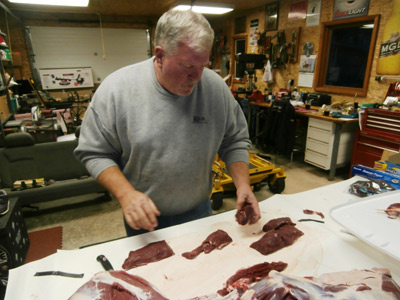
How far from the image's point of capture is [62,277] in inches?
36.4

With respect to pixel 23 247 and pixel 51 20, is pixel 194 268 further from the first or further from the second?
pixel 51 20

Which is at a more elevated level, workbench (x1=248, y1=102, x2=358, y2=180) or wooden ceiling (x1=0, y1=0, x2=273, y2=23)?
wooden ceiling (x1=0, y1=0, x2=273, y2=23)

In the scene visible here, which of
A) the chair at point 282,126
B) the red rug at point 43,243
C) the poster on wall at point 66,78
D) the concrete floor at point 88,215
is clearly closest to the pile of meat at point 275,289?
the concrete floor at point 88,215

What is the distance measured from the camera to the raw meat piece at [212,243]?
1.06m

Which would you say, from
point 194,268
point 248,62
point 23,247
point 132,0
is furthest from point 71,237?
point 132,0

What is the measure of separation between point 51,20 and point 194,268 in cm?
734

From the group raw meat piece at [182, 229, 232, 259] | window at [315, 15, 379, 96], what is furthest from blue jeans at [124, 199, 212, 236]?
window at [315, 15, 379, 96]

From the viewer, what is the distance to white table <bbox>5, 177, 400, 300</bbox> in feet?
2.95

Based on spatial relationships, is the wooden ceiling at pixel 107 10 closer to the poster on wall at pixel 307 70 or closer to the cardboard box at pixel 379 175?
the poster on wall at pixel 307 70

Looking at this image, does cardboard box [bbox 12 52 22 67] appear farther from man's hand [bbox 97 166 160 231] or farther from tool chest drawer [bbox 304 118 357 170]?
man's hand [bbox 97 166 160 231]

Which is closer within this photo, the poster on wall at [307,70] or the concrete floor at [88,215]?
the concrete floor at [88,215]

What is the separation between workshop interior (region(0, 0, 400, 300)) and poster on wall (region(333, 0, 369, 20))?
0.02 m

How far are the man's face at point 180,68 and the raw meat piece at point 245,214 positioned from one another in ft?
1.88

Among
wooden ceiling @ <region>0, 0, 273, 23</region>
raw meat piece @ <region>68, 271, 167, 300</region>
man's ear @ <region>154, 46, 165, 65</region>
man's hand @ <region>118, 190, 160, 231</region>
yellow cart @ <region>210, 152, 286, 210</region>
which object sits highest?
wooden ceiling @ <region>0, 0, 273, 23</region>
